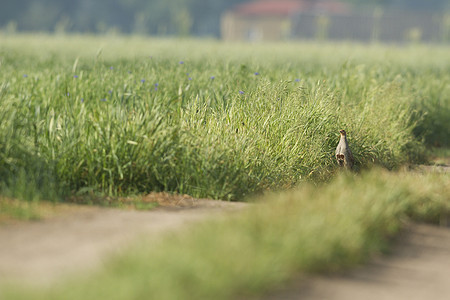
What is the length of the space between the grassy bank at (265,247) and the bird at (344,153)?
6.05ft

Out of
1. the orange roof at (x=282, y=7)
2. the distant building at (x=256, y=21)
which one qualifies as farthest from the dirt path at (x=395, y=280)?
the distant building at (x=256, y=21)

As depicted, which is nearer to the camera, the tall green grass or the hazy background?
the tall green grass

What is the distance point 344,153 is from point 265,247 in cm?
356

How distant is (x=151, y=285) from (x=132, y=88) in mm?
6147

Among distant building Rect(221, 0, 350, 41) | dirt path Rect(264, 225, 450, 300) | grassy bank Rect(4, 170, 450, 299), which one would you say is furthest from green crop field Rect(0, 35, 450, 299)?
distant building Rect(221, 0, 350, 41)

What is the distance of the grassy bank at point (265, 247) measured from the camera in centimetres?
364

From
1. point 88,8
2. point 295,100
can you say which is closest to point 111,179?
point 295,100

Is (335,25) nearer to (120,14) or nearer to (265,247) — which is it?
(120,14)

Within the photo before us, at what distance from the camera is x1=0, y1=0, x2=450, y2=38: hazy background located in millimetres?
59219

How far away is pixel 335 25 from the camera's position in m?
61.5

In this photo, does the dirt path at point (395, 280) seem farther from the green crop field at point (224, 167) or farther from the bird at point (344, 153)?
the bird at point (344, 153)

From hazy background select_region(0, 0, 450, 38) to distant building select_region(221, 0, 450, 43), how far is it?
156 inches

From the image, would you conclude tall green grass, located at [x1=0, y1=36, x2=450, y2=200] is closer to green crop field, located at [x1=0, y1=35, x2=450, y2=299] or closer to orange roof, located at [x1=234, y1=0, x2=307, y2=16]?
green crop field, located at [x1=0, y1=35, x2=450, y2=299]

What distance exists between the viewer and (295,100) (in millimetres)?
8273
